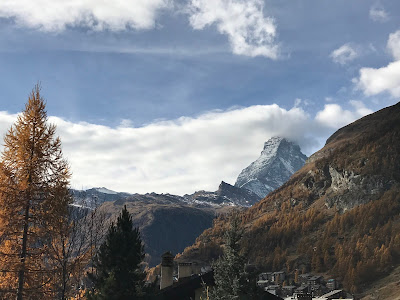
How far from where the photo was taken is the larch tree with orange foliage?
27.2 meters

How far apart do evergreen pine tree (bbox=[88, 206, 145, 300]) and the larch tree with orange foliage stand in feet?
12.2

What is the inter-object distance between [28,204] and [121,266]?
7.06 meters

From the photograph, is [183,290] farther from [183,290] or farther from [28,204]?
[28,204]

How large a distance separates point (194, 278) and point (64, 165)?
11859 mm

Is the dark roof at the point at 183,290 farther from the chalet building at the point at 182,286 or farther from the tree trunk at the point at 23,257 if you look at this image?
the tree trunk at the point at 23,257

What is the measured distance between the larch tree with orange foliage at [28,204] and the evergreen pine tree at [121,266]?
371 cm

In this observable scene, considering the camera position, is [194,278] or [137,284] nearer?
[137,284]

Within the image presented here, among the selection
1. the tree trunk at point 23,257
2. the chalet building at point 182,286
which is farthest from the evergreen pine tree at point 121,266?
the tree trunk at point 23,257

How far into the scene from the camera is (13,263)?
26781 millimetres

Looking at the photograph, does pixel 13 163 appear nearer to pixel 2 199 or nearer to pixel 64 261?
pixel 2 199

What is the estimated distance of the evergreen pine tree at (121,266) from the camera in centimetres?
2636

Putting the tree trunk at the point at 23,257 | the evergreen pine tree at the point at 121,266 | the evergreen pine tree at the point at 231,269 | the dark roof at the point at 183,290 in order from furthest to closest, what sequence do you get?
1. the dark roof at the point at 183,290
2. the tree trunk at the point at 23,257
3. the evergreen pine tree at the point at 121,266
4. the evergreen pine tree at the point at 231,269

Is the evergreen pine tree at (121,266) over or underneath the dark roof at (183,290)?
over

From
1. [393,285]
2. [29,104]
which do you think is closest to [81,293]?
[29,104]
